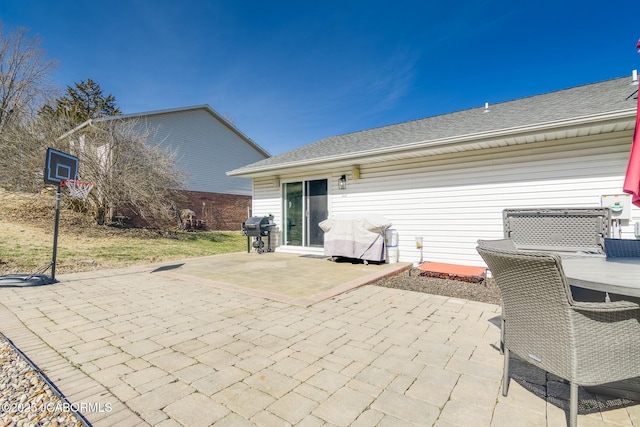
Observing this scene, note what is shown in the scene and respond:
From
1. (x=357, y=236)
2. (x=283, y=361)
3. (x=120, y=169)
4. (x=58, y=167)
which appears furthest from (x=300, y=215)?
(x=120, y=169)

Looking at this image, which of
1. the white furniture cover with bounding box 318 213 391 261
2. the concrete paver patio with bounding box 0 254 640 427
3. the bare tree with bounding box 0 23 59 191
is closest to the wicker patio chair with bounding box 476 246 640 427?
the concrete paver patio with bounding box 0 254 640 427

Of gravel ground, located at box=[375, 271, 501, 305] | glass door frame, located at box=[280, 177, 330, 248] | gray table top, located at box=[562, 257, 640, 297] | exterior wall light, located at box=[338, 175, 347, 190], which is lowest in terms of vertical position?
gravel ground, located at box=[375, 271, 501, 305]

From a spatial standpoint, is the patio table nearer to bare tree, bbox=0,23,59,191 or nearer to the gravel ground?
the gravel ground

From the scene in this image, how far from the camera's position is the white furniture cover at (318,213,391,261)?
6168 mm

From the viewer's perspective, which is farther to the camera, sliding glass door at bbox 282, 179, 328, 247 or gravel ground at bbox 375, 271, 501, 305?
sliding glass door at bbox 282, 179, 328, 247

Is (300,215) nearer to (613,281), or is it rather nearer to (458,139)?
(458,139)

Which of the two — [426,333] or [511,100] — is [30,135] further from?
[511,100]

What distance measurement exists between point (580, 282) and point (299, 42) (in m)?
10.00

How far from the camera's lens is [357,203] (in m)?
7.12

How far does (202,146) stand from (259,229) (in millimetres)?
10944

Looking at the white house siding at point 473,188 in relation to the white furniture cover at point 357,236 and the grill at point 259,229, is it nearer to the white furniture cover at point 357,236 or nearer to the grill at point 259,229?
the white furniture cover at point 357,236

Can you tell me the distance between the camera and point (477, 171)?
5566 mm

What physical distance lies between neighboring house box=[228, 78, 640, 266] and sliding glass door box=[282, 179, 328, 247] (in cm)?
3

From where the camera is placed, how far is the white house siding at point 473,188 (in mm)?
4582
